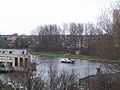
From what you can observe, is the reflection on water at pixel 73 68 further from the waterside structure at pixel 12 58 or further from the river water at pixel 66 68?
the waterside structure at pixel 12 58

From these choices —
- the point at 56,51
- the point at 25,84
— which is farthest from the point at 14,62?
the point at 25,84

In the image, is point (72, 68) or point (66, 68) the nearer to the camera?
point (72, 68)

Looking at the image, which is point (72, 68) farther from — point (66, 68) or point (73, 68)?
point (66, 68)

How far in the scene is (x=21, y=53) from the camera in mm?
27281

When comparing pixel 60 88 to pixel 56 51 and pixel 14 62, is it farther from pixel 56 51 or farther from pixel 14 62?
pixel 56 51

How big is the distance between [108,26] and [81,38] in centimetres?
3677

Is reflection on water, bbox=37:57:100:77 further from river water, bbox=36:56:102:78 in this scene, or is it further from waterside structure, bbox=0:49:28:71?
waterside structure, bbox=0:49:28:71

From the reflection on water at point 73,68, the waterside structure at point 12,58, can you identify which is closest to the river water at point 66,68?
the reflection on water at point 73,68

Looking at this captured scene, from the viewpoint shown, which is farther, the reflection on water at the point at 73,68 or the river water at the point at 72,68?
the reflection on water at the point at 73,68

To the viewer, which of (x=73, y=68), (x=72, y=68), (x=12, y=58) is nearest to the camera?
(x=72, y=68)

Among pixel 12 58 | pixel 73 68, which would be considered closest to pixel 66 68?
pixel 73 68

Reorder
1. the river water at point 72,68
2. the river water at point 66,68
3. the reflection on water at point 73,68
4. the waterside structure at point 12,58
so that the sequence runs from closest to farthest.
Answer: the river water at point 66,68
the river water at point 72,68
the reflection on water at point 73,68
the waterside structure at point 12,58

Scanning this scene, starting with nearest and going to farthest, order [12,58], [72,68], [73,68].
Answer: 1. [72,68]
2. [73,68]
3. [12,58]

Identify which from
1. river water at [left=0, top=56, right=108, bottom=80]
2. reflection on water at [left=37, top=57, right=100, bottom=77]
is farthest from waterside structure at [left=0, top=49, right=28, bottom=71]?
river water at [left=0, top=56, right=108, bottom=80]
